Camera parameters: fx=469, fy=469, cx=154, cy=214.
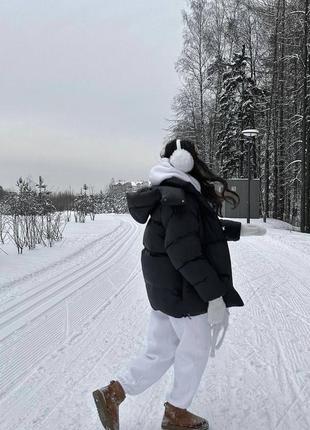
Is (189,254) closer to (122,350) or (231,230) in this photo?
(231,230)

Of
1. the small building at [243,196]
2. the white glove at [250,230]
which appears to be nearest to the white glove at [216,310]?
the white glove at [250,230]

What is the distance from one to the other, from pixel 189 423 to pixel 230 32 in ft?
98.0

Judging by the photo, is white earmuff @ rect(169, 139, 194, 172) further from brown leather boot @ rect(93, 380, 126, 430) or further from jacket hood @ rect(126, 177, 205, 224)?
brown leather boot @ rect(93, 380, 126, 430)

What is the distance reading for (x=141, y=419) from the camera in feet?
9.89

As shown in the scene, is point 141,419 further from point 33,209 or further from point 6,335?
point 33,209

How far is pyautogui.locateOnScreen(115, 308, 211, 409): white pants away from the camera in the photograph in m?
2.68

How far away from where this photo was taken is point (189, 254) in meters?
2.52

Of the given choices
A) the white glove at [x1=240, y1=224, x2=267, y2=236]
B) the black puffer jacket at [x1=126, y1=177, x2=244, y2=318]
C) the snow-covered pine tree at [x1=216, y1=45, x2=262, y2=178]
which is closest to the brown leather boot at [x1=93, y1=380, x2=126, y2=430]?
the black puffer jacket at [x1=126, y1=177, x2=244, y2=318]

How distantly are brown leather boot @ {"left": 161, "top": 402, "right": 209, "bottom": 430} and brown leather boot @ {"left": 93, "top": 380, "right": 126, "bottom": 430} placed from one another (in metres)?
0.30

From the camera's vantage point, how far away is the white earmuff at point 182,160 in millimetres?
2770

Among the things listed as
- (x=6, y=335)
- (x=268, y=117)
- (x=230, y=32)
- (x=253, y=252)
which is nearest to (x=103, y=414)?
(x=6, y=335)

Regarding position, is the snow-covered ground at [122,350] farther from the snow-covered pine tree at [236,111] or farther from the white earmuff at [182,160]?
the snow-covered pine tree at [236,111]

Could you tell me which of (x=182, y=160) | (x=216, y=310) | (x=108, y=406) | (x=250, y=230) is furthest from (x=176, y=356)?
(x=182, y=160)

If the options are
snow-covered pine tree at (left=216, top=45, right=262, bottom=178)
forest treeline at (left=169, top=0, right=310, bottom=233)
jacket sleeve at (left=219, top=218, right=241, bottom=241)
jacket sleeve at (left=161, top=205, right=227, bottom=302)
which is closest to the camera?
jacket sleeve at (left=161, top=205, right=227, bottom=302)
